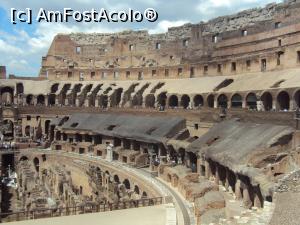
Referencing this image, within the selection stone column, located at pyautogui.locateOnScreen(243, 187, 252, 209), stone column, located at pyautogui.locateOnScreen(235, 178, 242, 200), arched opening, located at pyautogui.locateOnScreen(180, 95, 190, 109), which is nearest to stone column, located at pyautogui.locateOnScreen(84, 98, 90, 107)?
arched opening, located at pyautogui.locateOnScreen(180, 95, 190, 109)

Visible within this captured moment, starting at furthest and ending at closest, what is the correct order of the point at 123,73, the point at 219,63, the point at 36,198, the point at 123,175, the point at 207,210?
the point at 123,73 < the point at 219,63 < the point at 123,175 < the point at 36,198 < the point at 207,210

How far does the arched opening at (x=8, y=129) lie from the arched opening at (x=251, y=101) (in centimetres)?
3272

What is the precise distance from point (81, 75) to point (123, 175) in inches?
1183

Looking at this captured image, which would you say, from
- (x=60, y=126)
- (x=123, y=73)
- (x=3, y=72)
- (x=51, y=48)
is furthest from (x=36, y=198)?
(x=51, y=48)

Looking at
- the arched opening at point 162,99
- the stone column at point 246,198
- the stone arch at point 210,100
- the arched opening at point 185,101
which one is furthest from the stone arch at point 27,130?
the stone column at point 246,198

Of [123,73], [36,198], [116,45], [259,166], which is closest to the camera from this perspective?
[259,166]

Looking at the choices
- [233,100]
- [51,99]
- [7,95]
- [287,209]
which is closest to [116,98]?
[51,99]

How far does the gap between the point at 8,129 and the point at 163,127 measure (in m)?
26.4

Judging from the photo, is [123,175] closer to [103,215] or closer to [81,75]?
[103,215]

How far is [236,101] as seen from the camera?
130 ft

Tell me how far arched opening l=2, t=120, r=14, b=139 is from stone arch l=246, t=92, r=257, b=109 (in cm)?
3272

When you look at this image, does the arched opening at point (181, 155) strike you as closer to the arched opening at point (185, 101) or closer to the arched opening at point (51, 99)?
the arched opening at point (185, 101)

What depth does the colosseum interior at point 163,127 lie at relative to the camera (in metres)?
21.7

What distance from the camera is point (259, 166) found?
22.5 m
